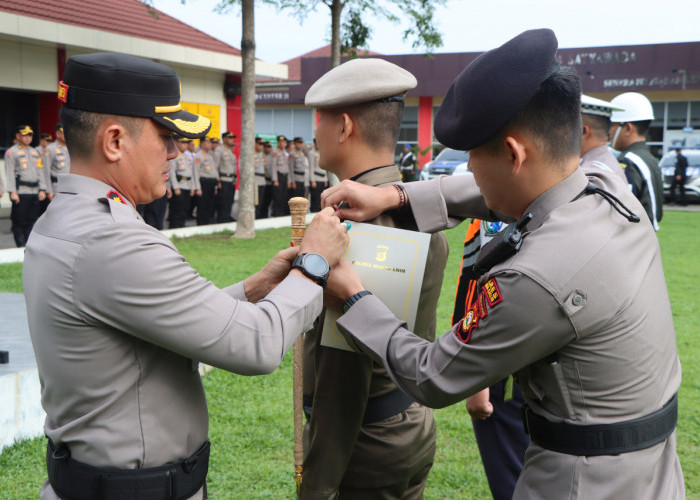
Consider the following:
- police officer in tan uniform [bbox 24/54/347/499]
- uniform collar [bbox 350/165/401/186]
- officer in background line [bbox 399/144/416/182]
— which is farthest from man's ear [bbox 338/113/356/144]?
officer in background line [bbox 399/144/416/182]

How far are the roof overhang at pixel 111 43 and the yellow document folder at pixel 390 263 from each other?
49.3 ft

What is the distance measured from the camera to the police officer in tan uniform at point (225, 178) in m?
18.3

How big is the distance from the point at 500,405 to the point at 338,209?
150 cm

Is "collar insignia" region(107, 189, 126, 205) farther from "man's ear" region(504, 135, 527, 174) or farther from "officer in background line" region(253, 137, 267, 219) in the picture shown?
"officer in background line" region(253, 137, 267, 219)

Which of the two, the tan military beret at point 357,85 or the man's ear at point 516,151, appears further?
the tan military beret at point 357,85

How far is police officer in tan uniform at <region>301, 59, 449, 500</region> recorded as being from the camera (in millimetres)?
2053

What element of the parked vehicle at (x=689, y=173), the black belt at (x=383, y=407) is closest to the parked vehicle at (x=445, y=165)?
the parked vehicle at (x=689, y=173)

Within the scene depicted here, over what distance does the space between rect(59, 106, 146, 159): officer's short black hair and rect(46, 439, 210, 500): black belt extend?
76 cm

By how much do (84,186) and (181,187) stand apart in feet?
48.5

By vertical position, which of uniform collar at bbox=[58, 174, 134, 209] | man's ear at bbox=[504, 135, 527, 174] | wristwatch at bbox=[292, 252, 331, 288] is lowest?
wristwatch at bbox=[292, 252, 331, 288]

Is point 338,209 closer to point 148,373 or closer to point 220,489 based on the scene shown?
point 148,373

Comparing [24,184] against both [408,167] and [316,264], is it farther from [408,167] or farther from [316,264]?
Result: [408,167]

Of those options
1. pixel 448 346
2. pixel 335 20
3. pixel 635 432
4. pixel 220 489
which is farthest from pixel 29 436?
pixel 335 20

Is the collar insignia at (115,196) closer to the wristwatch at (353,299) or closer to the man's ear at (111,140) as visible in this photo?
the man's ear at (111,140)
